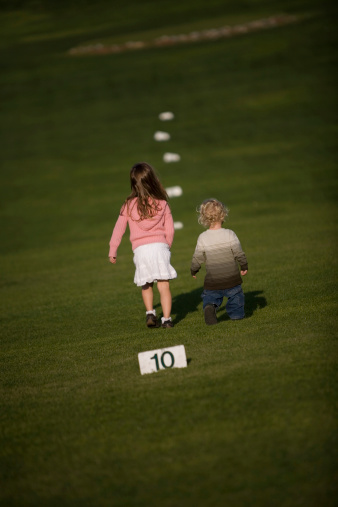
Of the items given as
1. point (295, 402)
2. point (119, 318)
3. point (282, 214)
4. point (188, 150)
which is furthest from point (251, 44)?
Result: point (295, 402)

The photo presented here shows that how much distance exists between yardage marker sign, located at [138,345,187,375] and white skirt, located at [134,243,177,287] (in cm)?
192

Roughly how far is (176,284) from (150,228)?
11.9 feet

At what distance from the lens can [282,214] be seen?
18.0 meters

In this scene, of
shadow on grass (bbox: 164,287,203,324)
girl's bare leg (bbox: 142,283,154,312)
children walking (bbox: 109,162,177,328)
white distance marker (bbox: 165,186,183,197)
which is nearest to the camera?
children walking (bbox: 109,162,177,328)

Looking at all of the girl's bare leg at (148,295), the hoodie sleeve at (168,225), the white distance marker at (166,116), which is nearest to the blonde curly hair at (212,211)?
the hoodie sleeve at (168,225)

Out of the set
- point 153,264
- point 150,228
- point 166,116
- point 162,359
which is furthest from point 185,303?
point 166,116

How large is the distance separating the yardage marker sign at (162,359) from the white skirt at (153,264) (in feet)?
6.29

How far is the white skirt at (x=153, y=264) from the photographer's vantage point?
8148 mm

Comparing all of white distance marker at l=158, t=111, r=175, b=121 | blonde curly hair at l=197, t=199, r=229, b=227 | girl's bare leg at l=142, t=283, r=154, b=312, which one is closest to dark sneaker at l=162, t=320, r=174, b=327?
girl's bare leg at l=142, t=283, r=154, b=312

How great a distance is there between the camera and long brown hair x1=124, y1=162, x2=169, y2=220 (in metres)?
8.08

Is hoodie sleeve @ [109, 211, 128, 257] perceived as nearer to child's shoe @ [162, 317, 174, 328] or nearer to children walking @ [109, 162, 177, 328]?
children walking @ [109, 162, 177, 328]

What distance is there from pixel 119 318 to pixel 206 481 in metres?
5.46

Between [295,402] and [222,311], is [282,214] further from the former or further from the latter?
[295,402]

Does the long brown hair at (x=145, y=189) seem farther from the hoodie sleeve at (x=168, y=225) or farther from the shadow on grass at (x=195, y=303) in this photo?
the shadow on grass at (x=195, y=303)
